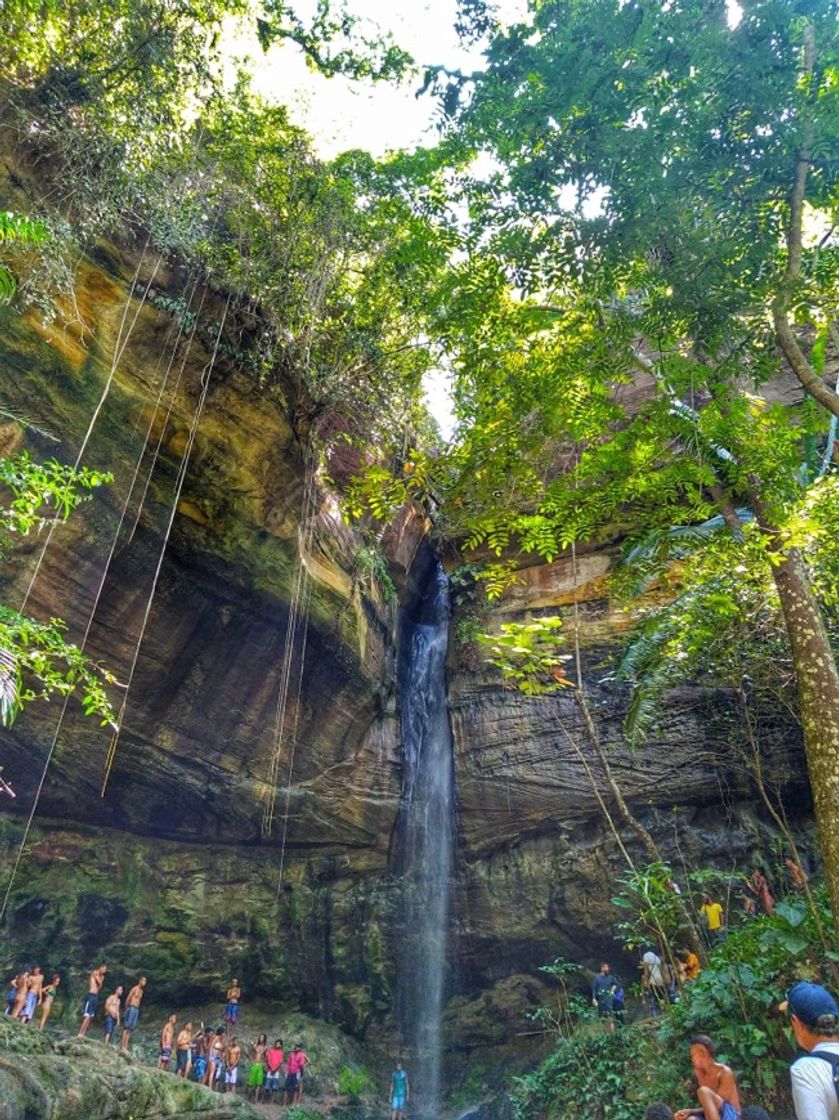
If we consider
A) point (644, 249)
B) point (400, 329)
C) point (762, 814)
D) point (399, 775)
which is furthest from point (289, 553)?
point (762, 814)

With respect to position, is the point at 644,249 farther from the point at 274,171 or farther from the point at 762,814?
the point at 762,814

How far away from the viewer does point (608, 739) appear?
11742 millimetres

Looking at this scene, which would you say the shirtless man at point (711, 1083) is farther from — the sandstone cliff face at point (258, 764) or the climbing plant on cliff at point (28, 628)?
the sandstone cliff face at point (258, 764)

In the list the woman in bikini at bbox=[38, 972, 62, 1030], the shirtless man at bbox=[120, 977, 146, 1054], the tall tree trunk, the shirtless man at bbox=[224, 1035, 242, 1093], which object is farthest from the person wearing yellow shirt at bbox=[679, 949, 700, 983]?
the woman in bikini at bbox=[38, 972, 62, 1030]

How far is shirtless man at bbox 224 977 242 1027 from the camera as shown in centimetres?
1111

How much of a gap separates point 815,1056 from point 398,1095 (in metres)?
11.1

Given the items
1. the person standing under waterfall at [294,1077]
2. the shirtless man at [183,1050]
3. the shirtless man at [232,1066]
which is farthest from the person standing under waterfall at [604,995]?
the shirtless man at [183,1050]

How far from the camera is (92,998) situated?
30.9 ft

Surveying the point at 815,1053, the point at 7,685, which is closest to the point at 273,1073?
the point at 7,685

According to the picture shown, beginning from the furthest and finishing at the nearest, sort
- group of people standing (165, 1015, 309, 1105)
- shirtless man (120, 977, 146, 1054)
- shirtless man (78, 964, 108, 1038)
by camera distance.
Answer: group of people standing (165, 1015, 309, 1105)
shirtless man (120, 977, 146, 1054)
shirtless man (78, 964, 108, 1038)

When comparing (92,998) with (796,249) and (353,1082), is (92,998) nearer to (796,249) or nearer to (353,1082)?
(353,1082)

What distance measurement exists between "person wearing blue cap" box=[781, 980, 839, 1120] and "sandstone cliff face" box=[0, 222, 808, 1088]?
8.89 metres

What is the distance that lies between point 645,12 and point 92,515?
8.17 metres

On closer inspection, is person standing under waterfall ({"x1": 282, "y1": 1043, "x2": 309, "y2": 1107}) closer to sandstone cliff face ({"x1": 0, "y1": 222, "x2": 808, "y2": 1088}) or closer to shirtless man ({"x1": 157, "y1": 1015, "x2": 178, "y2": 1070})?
sandstone cliff face ({"x1": 0, "y1": 222, "x2": 808, "y2": 1088})
